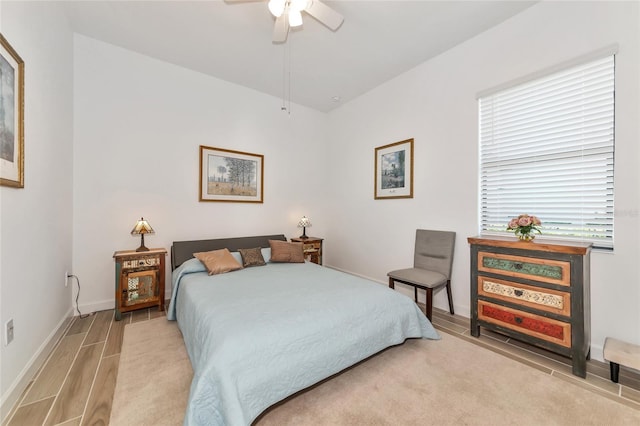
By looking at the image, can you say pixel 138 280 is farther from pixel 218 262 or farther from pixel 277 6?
pixel 277 6

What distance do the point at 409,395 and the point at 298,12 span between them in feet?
10.0

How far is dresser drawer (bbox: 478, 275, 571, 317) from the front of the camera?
200cm

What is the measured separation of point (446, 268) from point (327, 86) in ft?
10.5

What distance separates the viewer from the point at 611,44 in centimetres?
205

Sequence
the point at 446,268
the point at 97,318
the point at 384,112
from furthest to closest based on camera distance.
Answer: the point at 384,112, the point at 446,268, the point at 97,318

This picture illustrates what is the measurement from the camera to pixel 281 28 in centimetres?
239

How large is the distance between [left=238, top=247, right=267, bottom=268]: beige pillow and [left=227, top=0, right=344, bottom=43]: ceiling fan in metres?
2.50

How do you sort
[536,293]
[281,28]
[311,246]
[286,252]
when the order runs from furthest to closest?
[311,246] → [286,252] → [281,28] → [536,293]

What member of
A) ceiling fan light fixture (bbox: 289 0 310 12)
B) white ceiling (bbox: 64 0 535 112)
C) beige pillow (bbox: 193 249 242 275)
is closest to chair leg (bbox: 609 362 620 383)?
white ceiling (bbox: 64 0 535 112)

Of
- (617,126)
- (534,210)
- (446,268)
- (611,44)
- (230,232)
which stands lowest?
(446,268)

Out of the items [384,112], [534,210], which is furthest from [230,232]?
[534,210]

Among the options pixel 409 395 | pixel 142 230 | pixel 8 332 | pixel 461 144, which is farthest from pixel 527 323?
pixel 142 230

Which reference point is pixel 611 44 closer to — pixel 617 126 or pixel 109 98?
pixel 617 126

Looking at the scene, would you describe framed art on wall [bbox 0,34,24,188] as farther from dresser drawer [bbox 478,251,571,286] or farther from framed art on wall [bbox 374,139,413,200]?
framed art on wall [bbox 374,139,413,200]
